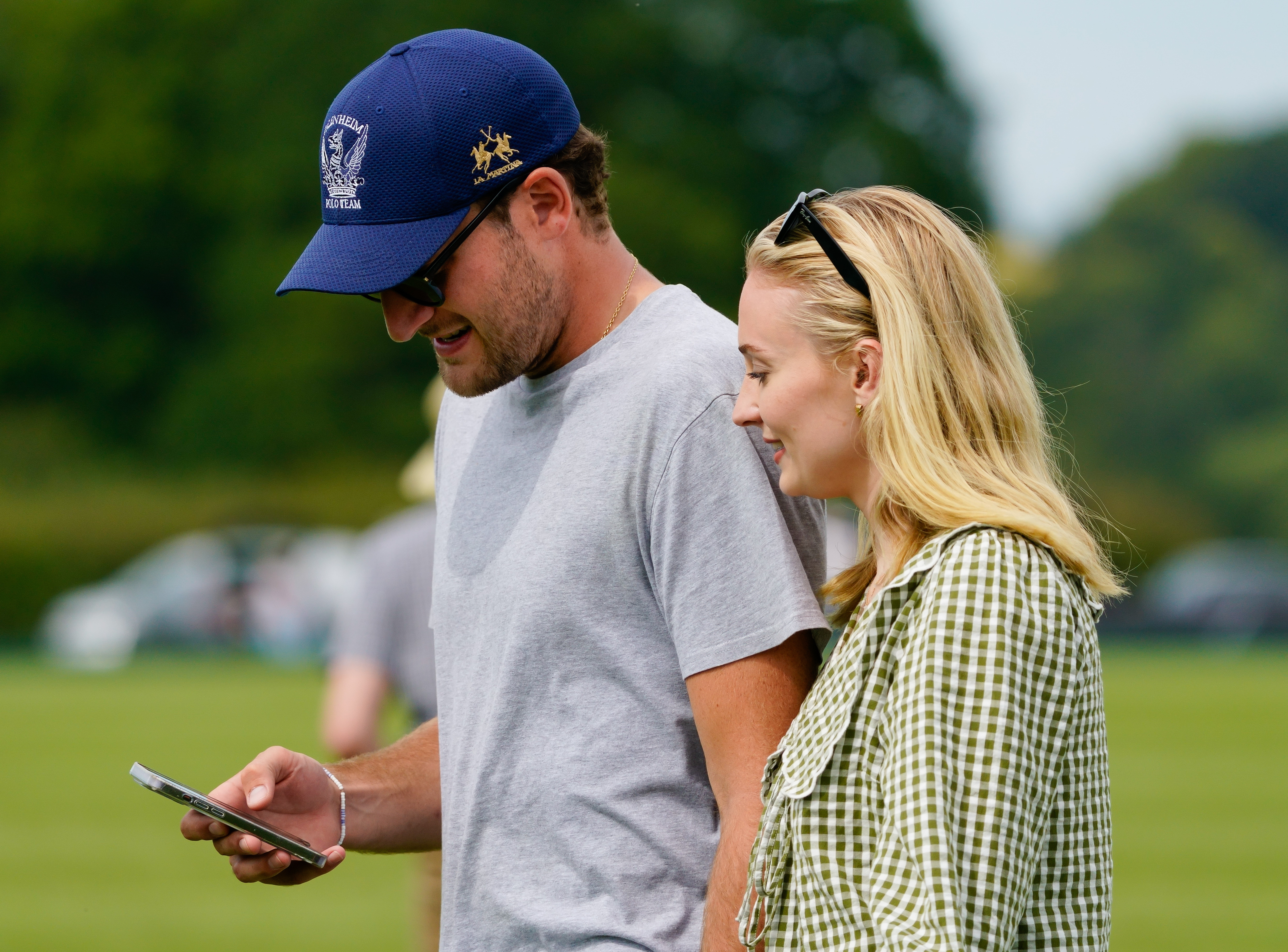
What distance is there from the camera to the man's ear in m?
2.84

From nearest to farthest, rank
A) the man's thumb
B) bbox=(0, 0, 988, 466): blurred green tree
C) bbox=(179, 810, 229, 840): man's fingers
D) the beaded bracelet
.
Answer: bbox=(179, 810, 229, 840): man's fingers, the man's thumb, the beaded bracelet, bbox=(0, 0, 988, 466): blurred green tree

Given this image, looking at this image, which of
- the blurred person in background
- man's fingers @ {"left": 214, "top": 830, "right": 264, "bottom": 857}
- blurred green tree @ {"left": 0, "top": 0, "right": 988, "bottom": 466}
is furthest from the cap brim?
blurred green tree @ {"left": 0, "top": 0, "right": 988, "bottom": 466}

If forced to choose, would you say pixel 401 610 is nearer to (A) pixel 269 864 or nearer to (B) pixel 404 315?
(A) pixel 269 864

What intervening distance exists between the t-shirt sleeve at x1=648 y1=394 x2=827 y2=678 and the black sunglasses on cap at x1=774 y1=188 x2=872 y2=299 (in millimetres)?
298

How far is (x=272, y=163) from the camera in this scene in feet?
153

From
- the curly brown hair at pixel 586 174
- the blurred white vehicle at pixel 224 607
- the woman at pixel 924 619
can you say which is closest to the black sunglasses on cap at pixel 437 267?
the curly brown hair at pixel 586 174

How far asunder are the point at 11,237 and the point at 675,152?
2019 cm

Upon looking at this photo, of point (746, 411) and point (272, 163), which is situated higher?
point (272, 163)

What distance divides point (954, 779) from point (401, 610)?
382cm

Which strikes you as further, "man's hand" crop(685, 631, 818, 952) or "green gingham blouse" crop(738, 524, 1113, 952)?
"man's hand" crop(685, 631, 818, 952)

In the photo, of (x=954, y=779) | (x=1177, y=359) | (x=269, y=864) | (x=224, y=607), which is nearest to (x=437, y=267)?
(x=269, y=864)

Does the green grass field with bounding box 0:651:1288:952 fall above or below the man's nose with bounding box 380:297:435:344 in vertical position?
below

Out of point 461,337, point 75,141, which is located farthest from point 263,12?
point 461,337

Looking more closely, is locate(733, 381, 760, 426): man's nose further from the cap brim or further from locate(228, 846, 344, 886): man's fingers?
locate(228, 846, 344, 886): man's fingers
